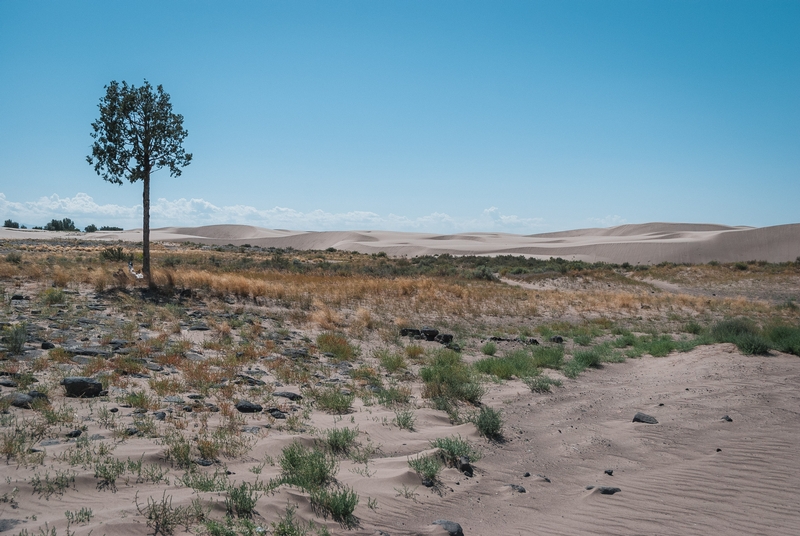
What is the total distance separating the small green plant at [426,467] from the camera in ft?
16.3

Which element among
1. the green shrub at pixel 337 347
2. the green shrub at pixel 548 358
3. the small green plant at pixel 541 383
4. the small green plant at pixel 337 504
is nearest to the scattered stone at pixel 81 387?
the small green plant at pixel 337 504

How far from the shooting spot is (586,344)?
535 inches

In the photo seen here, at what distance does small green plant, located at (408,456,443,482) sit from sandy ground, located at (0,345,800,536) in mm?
86

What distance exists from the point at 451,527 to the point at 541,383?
5.22 metres

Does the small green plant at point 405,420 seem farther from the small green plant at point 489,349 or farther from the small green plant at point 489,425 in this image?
the small green plant at point 489,349

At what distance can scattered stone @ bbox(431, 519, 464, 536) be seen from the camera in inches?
154

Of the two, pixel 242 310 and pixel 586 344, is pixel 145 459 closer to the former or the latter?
Answer: pixel 242 310

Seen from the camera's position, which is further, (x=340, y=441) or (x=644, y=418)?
(x=644, y=418)

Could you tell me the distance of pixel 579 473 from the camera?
5.38m

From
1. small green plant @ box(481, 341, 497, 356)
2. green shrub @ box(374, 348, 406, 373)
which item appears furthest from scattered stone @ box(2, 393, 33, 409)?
small green plant @ box(481, 341, 497, 356)

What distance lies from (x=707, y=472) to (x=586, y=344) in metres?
8.60

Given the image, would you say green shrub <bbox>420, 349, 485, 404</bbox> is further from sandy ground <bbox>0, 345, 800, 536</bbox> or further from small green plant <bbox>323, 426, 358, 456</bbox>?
small green plant <bbox>323, 426, 358, 456</bbox>

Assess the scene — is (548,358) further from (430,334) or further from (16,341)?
(16,341)

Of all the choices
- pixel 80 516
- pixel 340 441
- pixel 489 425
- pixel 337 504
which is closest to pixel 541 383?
pixel 489 425
